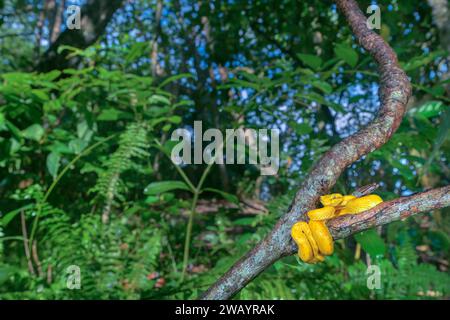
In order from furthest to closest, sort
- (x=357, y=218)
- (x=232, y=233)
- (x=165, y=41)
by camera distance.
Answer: (x=165, y=41), (x=232, y=233), (x=357, y=218)

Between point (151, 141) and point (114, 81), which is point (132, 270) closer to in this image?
point (151, 141)

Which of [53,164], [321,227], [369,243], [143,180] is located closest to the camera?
[321,227]

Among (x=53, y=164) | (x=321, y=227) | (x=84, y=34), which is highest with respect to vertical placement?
(x=84, y=34)

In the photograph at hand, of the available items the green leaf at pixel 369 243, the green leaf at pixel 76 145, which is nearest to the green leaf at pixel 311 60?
the green leaf at pixel 369 243

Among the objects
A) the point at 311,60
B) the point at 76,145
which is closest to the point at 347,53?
the point at 311,60

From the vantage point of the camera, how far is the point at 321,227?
691mm

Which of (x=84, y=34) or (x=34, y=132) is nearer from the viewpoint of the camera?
(x=34, y=132)

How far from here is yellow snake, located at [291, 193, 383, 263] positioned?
69 cm

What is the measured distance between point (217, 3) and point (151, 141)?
1652 mm

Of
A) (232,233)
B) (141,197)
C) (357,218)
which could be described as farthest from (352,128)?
(357,218)

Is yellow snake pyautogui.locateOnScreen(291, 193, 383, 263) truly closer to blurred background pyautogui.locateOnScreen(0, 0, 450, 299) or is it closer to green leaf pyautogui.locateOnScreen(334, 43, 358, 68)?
blurred background pyautogui.locateOnScreen(0, 0, 450, 299)

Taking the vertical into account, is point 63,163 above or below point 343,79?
below

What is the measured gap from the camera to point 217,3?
353cm

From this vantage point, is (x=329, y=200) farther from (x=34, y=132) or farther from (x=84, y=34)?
(x=84, y=34)
